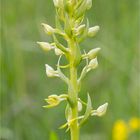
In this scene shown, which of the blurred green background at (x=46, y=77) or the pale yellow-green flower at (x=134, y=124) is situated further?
the pale yellow-green flower at (x=134, y=124)

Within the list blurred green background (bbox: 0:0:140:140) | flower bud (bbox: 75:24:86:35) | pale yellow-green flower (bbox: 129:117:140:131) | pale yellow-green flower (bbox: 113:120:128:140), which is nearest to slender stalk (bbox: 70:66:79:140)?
flower bud (bbox: 75:24:86:35)

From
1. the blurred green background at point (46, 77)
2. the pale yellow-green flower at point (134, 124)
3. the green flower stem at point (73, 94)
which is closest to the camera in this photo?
the green flower stem at point (73, 94)

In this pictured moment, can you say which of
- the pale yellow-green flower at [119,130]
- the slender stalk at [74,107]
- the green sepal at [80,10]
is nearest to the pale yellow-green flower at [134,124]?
the pale yellow-green flower at [119,130]

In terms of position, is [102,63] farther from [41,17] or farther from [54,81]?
[41,17]

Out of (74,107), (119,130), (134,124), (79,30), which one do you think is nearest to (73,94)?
(74,107)

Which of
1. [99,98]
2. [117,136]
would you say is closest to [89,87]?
[99,98]

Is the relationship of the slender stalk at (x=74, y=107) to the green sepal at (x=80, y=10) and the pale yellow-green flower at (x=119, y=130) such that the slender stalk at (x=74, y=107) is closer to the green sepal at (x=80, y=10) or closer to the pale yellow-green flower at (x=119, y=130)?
the green sepal at (x=80, y=10)

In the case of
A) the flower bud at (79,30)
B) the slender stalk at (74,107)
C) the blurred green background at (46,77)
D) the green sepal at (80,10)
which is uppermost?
the green sepal at (80,10)

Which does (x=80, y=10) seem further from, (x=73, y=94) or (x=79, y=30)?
(x=73, y=94)

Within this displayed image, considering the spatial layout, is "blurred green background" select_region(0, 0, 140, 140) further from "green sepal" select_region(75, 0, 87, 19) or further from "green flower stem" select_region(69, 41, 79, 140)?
"green sepal" select_region(75, 0, 87, 19)
